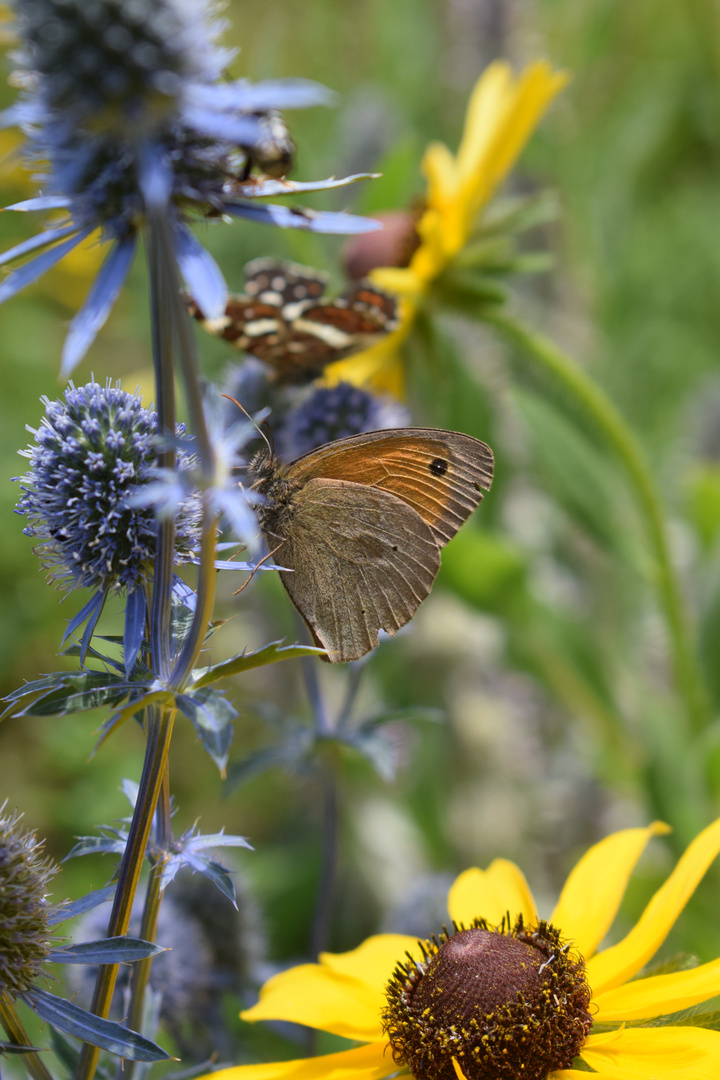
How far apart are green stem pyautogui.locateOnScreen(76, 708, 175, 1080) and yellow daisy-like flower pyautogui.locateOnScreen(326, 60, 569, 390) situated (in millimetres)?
970

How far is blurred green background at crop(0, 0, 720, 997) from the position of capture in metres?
1.95

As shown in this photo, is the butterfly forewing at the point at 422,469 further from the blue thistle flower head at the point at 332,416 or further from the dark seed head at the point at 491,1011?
the dark seed head at the point at 491,1011

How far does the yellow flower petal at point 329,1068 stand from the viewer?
2.77 ft

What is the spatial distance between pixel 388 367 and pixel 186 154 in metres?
1.18

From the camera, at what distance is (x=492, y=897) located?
1.06m

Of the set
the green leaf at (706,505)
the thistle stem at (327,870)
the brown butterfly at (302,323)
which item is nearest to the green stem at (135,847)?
the thistle stem at (327,870)

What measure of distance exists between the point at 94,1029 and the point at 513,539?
1.95m

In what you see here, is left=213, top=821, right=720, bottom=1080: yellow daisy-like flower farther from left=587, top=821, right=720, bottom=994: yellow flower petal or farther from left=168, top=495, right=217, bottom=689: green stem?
left=168, top=495, right=217, bottom=689: green stem

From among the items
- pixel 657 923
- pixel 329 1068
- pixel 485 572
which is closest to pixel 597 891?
pixel 657 923

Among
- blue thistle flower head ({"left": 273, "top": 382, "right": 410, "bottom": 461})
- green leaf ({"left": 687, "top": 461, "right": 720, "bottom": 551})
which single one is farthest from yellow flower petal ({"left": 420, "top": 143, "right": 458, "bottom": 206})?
Result: green leaf ({"left": 687, "top": 461, "right": 720, "bottom": 551})

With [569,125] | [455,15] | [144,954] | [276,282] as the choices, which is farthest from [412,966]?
[455,15]

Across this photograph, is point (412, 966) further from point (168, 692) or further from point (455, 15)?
point (455, 15)

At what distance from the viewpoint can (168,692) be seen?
2.24 ft

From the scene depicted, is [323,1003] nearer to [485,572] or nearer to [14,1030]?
[14,1030]
